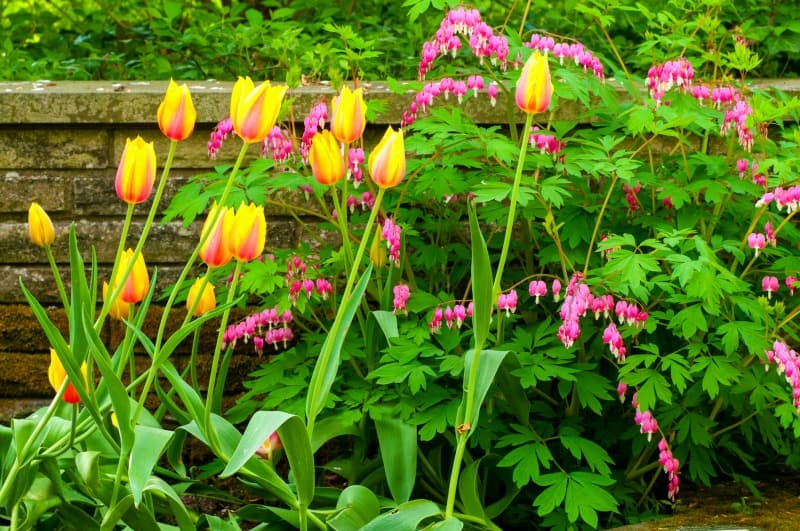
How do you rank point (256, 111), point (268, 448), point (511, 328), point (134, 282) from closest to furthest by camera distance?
point (256, 111), point (134, 282), point (268, 448), point (511, 328)

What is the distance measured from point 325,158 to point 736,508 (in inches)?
66.8

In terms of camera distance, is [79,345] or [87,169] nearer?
[79,345]

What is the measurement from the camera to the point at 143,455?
1911mm

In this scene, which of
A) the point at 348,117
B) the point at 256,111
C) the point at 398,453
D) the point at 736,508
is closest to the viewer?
the point at 256,111

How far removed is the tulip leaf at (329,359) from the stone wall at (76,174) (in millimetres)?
1574

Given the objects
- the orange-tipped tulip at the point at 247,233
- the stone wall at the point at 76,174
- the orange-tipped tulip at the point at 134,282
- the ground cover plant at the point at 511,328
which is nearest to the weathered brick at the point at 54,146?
the stone wall at the point at 76,174

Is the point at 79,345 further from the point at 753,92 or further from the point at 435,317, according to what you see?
the point at 753,92

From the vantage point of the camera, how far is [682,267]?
2533 millimetres

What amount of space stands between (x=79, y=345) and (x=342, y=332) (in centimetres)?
50

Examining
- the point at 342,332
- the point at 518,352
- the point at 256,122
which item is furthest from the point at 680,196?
the point at 256,122

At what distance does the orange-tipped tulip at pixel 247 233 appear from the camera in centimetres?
188

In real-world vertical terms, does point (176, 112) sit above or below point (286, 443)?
above

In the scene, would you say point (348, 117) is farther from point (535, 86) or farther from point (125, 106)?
point (125, 106)

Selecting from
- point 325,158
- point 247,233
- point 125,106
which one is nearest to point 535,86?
point 325,158
